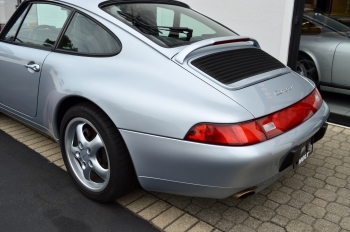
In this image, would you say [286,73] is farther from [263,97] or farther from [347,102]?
[347,102]

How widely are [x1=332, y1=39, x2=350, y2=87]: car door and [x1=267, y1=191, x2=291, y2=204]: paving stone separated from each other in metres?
2.73

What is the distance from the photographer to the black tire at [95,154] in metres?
2.41

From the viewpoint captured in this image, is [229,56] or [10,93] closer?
[229,56]

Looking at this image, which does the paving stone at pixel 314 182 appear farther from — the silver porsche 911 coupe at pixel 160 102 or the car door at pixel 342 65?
the car door at pixel 342 65

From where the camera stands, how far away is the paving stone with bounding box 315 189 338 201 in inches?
111

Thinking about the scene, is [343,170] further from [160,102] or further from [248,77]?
[160,102]

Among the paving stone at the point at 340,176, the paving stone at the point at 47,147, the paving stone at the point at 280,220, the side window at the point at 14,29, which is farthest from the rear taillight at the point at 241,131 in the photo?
the side window at the point at 14,29

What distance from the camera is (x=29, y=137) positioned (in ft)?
12.9

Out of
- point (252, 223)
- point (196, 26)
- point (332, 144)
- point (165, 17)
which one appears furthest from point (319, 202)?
point (165, 17)

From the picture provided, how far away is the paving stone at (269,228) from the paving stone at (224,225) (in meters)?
0.20

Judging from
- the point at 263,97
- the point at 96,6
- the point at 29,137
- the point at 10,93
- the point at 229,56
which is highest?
the point at 96,6

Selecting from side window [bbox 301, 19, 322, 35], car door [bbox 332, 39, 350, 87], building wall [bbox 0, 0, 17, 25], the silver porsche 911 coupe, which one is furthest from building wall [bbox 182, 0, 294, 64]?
building wall [bbox 0, 0, 17, 25]

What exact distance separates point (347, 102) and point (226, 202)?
3.08m

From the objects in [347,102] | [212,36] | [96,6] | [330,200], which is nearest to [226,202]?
[330,200]
